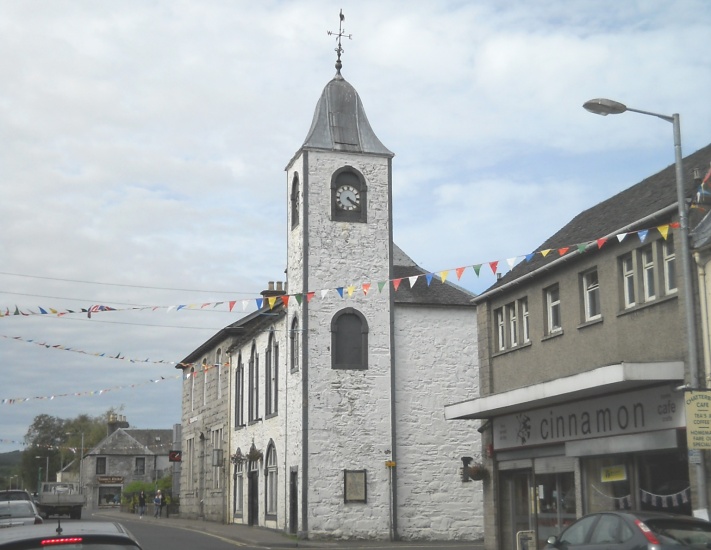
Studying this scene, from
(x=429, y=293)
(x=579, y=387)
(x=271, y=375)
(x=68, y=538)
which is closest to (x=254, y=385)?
(x=271, y=375)

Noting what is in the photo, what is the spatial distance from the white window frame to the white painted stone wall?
15.0 metres

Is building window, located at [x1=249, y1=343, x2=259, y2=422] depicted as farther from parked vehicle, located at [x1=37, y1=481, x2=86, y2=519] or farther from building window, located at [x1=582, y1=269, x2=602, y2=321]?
building window, located at [x1=582, y1=269, x2=602, y2=321]

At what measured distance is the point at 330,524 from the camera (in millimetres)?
31438

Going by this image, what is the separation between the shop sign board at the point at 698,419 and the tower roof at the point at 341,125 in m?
21.3

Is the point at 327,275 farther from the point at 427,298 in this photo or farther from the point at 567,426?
the point at 567,426

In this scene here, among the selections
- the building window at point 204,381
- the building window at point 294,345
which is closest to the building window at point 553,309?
the building window at point 294,345

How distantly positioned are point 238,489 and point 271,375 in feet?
21.6

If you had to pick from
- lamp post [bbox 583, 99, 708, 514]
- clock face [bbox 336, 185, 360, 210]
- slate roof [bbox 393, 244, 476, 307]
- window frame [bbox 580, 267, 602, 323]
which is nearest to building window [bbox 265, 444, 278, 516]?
slate roof [bbox 393, 244, 476, 307]

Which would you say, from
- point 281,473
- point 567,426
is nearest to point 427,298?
point 281,473

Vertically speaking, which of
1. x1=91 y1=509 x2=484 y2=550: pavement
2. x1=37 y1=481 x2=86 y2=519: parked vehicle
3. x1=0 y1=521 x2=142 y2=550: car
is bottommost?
x1=91 y1=509 x2=484 y2=550: pavement

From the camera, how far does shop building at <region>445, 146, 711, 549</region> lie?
1805 cm

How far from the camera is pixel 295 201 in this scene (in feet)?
114

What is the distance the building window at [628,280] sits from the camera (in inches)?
Result: 769

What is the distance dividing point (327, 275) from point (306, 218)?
2.01 meters
